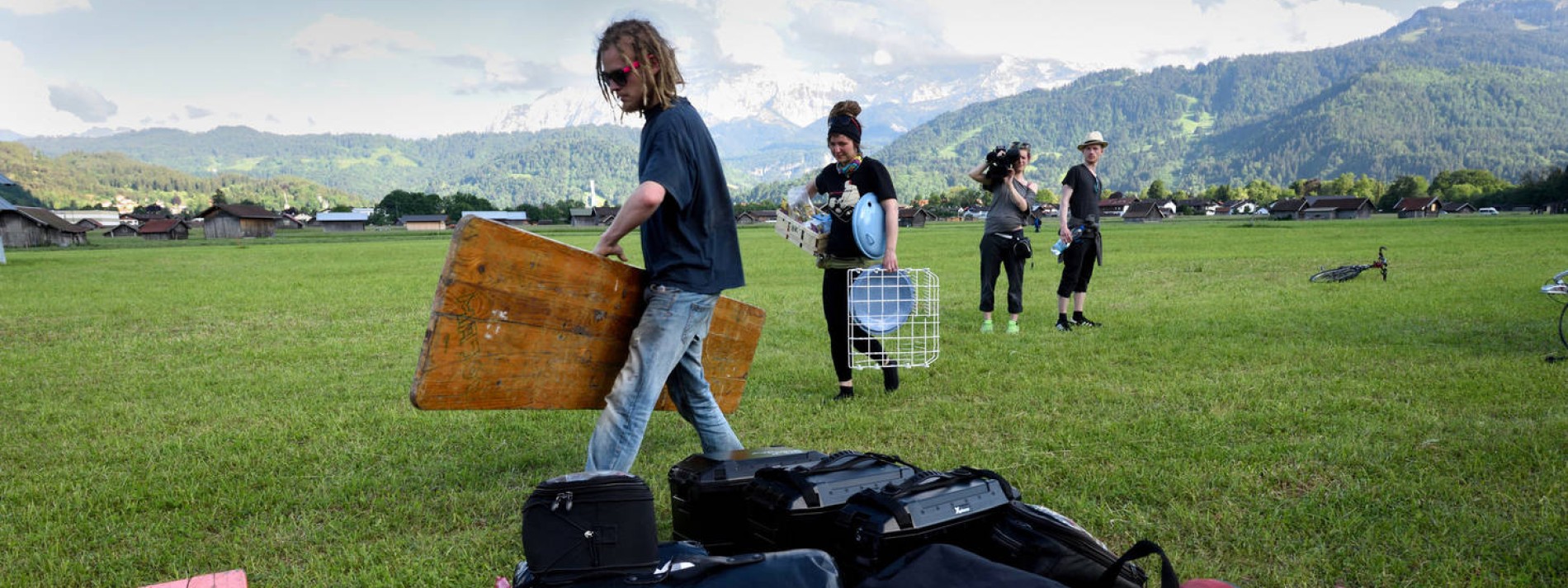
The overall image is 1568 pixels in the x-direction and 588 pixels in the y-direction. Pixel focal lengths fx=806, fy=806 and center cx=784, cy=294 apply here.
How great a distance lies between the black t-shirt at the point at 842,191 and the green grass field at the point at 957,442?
132 cm

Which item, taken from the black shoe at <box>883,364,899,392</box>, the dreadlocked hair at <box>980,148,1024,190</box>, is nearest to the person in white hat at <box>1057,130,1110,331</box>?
the dreadlocked hair at <box>980,148,1024,190</box>

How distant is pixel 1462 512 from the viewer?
3979mm

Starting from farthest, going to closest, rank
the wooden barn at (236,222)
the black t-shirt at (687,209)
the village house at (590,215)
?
the village house at (590,215) < the wooden barn at (236,222) < the black t-shirt at (687,209)

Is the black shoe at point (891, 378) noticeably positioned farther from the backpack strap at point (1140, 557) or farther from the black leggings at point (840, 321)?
the backpack strap at point (1140, 557)

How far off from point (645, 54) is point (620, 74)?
153 mm

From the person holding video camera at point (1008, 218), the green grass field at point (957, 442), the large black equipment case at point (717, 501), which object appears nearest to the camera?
the large black equipment case at point (717, 501)

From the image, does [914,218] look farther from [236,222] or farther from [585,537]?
[585,537]

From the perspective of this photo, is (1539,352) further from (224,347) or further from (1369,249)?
(1369,249)

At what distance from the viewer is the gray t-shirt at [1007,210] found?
32.3 ft

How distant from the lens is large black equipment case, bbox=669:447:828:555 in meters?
3.46

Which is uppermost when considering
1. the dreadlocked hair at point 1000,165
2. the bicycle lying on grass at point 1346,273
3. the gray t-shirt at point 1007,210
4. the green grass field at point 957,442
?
the dreadlocked hair at point 1000,165

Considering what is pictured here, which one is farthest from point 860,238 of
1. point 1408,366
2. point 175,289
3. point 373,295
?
point 175,289

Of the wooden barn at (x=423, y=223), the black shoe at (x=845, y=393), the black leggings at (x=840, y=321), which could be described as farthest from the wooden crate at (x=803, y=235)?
the wooden barn at (x=423, y=223)

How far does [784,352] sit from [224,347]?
24.9 feet
